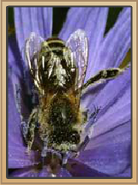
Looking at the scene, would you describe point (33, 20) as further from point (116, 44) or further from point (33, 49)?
point (116, 44)

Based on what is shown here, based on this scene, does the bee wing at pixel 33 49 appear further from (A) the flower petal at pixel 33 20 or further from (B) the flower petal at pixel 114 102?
(B) the flower petal at pixel 114 102

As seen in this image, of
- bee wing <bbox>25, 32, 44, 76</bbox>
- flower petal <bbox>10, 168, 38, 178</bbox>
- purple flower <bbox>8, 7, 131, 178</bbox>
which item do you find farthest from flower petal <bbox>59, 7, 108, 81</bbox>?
flower petal <bbox>10, 168, 38, 178</bbox>

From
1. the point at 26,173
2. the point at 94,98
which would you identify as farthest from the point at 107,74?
the point at 26,173

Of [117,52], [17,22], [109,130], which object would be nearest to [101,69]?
[117,52]

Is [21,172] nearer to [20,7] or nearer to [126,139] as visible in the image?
[126,139]

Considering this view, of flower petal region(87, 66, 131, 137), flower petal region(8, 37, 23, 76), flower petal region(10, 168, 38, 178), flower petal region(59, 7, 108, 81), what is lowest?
flower petal region(10, 168, 38, 178)

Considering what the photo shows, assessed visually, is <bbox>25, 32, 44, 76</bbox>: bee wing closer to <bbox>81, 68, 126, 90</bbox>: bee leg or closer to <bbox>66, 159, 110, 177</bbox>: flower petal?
<bbox>81, 68, 126, 90</bbox>: bee leg
